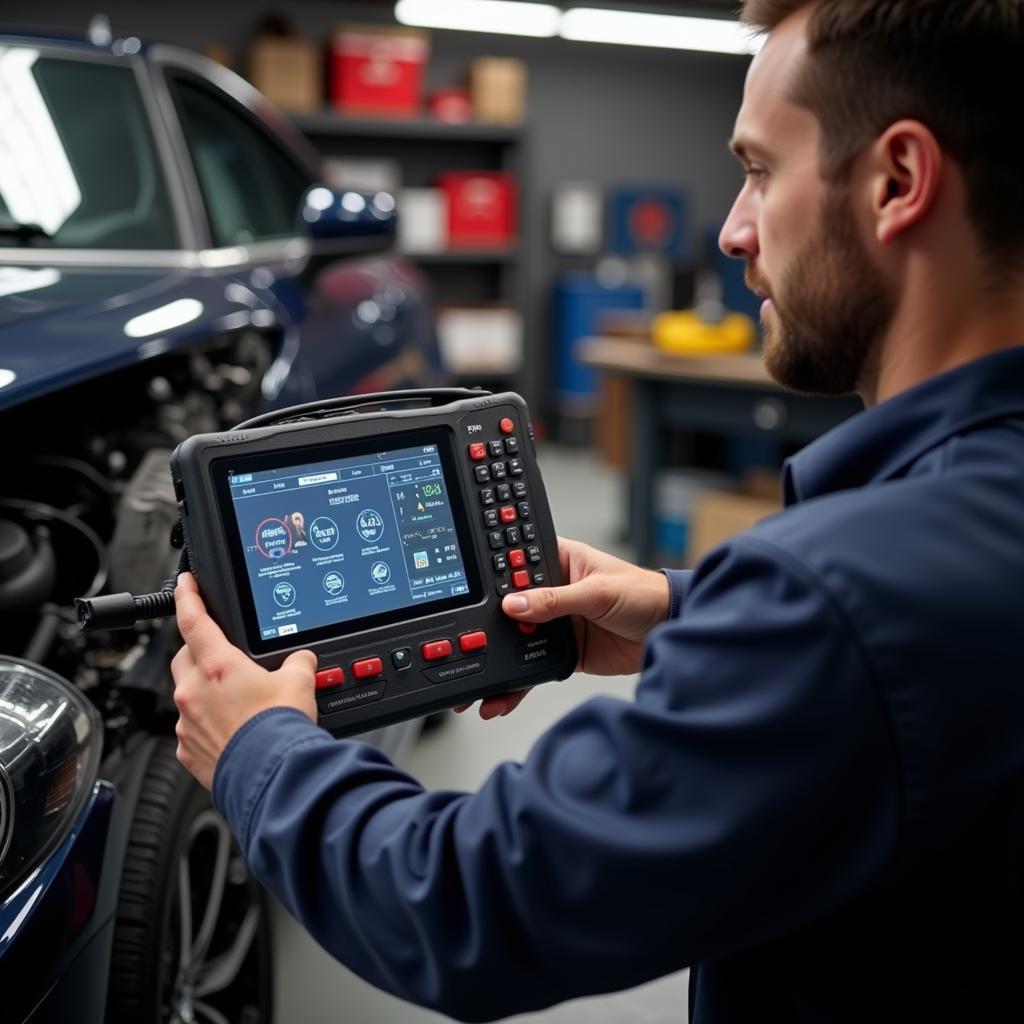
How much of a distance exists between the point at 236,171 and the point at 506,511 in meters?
1.76

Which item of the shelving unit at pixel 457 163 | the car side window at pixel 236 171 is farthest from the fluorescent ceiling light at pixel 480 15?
the car side window at pixel 236 171

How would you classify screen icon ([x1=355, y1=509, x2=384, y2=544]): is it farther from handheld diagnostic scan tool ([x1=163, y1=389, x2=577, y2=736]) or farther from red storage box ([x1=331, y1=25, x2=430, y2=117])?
red storage box ([x1=331, y1=25, x2=430, y2=117])

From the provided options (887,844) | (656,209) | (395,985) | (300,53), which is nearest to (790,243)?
(887,844)

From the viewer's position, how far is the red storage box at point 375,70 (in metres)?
6.31

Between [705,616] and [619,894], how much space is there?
16 centimetres

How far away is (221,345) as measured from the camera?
1854mm

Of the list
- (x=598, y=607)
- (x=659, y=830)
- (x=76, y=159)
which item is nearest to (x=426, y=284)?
(x=76, y=159)

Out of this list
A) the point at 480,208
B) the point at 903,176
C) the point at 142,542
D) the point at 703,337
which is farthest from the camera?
the point at 480,208

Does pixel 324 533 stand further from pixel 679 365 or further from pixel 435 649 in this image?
pixel 679 365

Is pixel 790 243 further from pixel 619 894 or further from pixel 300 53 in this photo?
pixel 300 53

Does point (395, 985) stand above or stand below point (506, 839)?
below

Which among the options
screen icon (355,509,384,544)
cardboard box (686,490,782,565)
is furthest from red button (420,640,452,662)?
cardboard box (686,490,782,565)

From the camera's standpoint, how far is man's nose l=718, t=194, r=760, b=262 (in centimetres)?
88

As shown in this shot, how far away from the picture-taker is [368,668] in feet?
3.26
